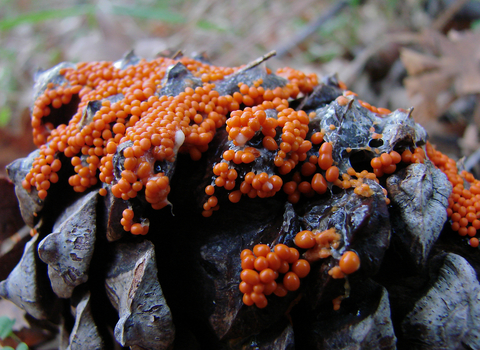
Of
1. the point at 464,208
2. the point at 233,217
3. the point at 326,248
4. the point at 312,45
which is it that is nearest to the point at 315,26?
the point at 312,45

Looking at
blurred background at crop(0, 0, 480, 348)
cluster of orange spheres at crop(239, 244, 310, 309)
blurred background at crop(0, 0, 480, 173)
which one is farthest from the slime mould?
blurred background at crop(0, 0, 480, 173)

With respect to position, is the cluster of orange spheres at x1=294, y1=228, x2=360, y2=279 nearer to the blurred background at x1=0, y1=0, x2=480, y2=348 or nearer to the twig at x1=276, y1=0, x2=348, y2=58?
the blurred background at x1=0, y1=0, x2=480, y2=348

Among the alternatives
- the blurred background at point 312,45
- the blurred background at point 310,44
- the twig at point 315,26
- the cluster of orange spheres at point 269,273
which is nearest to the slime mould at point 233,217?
the cluster of orange spheres at point 269,273

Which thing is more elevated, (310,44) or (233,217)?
(233,217)

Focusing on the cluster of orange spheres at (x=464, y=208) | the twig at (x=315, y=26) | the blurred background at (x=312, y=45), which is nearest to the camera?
the cluster of orange spheres at (x=464, y=208)

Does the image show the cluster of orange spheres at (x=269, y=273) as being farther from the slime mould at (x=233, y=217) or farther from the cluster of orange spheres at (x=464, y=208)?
the cluster of orange spheres at (x=464, y=208)

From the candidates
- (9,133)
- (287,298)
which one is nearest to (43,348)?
(287,298)

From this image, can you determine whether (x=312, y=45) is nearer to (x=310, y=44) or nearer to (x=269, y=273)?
(x=310, y=44)
